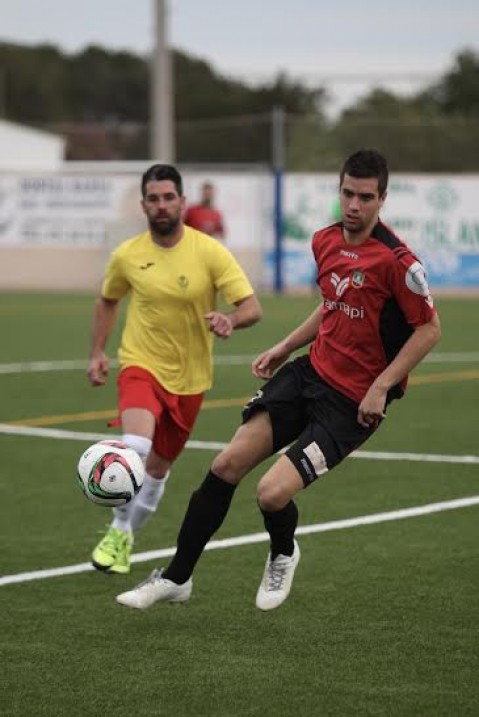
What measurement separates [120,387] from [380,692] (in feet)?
10.00

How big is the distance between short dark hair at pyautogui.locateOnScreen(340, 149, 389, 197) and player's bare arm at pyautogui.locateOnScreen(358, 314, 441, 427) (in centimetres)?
65

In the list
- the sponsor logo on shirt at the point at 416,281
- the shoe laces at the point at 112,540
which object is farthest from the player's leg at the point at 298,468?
the shoe laces at the point at 112,540

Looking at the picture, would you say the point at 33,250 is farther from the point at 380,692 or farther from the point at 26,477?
the point at 380,692

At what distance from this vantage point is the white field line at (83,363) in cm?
1888

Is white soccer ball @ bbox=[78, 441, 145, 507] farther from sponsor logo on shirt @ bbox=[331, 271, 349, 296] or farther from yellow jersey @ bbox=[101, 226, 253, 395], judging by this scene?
sponsor logo on shirt @ bbox=[331, 271, 349, 296]

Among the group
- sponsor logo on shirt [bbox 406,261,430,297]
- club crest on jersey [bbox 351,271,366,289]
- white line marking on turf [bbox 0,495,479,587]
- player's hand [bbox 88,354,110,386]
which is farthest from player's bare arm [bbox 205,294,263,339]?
sponsor logo on shirt [bbox 406,261,430,297]

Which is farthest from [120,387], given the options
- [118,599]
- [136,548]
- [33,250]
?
[33,250]

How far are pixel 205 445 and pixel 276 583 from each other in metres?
5.62

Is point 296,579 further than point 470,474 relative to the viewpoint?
No

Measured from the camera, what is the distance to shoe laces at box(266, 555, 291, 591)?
7.30 metres

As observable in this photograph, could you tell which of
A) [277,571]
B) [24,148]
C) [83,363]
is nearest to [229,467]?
[277,571]

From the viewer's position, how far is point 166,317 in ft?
28.8

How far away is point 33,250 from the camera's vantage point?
35312 millimetres

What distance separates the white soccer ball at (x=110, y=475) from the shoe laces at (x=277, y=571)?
750mm
